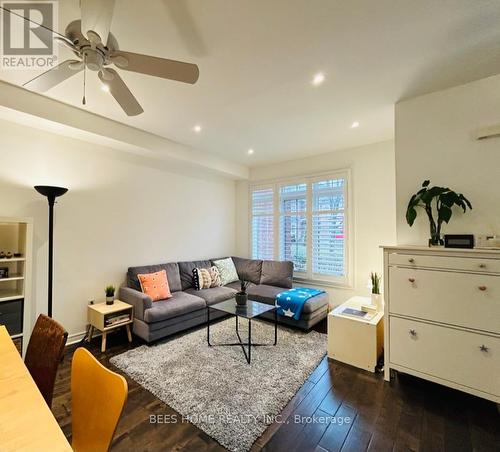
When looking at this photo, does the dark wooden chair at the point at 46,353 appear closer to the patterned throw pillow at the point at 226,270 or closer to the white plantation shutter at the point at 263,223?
the patterned throw pillow at the point at 226,270

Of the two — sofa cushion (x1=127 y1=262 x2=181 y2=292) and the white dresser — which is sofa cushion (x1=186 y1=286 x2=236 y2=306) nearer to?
sofa cushion (x1=127 y1=262 x2=181 y2=292)

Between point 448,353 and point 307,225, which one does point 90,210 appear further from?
point 448,353

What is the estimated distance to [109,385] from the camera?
96 cm

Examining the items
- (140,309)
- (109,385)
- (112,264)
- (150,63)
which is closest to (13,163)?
(112,264)

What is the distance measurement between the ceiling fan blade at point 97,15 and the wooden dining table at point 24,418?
1742 millimetres

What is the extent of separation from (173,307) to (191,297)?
436 millimetres

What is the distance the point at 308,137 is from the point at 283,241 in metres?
2.07

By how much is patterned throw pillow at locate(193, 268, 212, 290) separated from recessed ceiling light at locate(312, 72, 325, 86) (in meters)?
3.19

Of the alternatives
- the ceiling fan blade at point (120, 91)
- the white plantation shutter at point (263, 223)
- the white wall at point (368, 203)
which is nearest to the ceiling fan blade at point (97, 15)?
the ceiling fan blade at point (120, 91)

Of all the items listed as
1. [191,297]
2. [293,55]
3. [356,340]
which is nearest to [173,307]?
[191,297]

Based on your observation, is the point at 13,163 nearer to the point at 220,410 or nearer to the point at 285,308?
the point at 220,410

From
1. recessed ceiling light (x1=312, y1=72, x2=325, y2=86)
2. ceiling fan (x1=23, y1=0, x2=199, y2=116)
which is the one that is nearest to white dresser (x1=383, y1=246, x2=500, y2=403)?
recessed ceiling light (x1=312, y1=72, x2=325, y2=86)

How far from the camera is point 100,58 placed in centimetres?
154

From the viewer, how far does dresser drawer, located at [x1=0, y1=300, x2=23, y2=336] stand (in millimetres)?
2344
